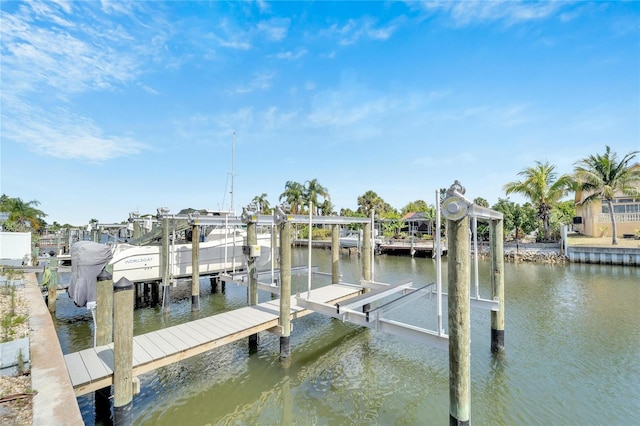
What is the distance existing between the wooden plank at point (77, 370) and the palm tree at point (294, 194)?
4000 centimetres

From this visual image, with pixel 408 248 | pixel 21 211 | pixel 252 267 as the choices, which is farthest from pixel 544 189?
pixel 21 211

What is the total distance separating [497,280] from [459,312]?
366 cm

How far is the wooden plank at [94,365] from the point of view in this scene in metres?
4.60

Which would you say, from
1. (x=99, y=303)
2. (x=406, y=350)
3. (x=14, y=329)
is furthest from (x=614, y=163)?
(x=14, y=329)

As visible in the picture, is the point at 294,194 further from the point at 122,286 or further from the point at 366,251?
the point at 122,286

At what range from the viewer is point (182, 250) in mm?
13062

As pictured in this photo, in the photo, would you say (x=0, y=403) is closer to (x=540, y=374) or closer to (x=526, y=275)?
(x=540, y=374)

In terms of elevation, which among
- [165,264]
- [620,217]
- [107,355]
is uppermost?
[620,217]

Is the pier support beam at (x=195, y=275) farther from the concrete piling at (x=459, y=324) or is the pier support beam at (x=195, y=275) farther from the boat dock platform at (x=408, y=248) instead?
the boat dock platform at (x=408, y=248)

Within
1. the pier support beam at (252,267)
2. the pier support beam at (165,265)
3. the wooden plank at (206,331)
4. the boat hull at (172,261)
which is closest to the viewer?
the wooden plank at (206,331)

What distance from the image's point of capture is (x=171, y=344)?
576cm

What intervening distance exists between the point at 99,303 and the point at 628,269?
1070 inches

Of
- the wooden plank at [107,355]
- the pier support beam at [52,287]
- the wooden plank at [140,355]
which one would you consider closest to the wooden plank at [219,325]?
the wooden plank at [140,355]

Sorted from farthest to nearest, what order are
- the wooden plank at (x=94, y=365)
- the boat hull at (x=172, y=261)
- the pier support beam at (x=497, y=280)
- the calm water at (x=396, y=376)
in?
1. the boat hull at (x=172, y=261)
2. the pier support beam at (x=497, y=280)
3. the calm water at (x=396, y=376)
4. the wooden plank at (x=94, y=365)
